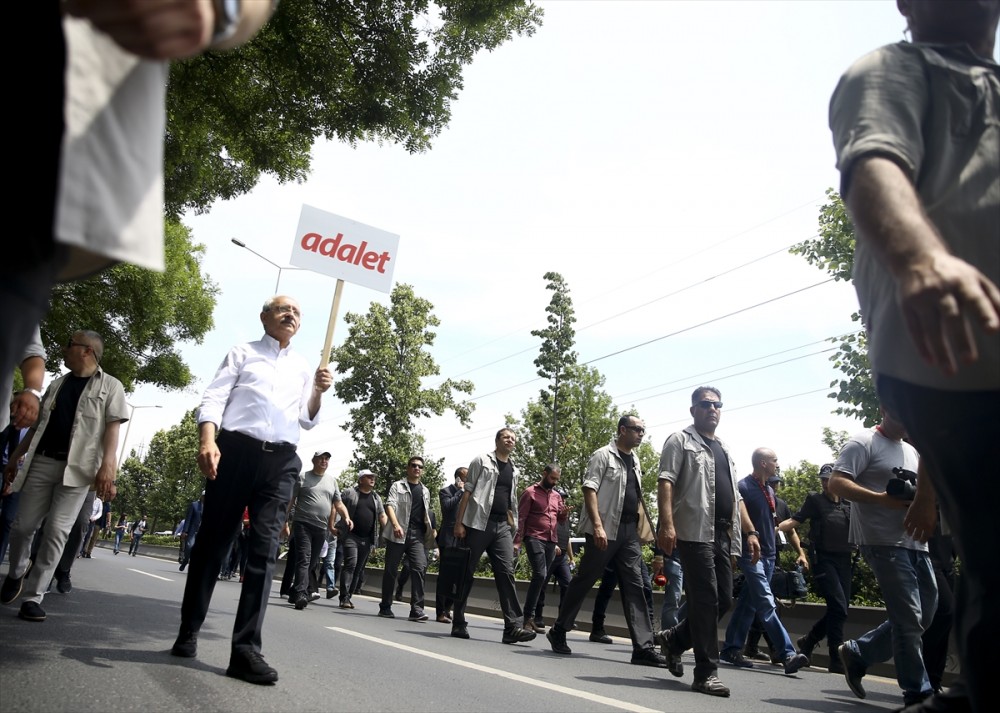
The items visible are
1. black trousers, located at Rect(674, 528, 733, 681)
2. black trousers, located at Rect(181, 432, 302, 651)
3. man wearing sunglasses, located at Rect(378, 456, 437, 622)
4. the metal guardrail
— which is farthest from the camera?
man wearing sunglasses, located at Rect(378, 456, 437, 622)

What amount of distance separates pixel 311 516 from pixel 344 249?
610 cm

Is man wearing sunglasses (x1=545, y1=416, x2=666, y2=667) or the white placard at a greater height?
the white placard

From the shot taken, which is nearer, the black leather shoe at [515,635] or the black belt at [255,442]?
the black belt at [255,442]

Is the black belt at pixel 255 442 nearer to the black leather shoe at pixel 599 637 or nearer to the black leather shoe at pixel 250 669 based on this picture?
the black leather shoe at pixel 250 669

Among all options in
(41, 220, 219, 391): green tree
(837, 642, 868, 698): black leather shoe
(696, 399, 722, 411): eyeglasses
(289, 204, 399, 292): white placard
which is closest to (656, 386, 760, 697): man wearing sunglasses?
(696, 399, 722, 411): eyeglasses

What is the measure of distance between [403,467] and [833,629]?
37882 mm

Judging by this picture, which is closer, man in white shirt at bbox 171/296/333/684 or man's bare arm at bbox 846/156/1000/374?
man's bare arm at bbox 846/156/1000/374

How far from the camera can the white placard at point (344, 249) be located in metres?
7.12

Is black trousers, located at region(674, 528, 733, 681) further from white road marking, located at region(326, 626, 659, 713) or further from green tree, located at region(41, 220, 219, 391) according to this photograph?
green tree, located at region(41, 220, 219, 391)

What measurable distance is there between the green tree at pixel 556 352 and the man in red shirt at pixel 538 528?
1663 inches

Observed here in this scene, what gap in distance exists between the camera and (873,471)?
5.73 meters

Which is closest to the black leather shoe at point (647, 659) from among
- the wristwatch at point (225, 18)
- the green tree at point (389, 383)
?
the wristwatch at point (225, 18)

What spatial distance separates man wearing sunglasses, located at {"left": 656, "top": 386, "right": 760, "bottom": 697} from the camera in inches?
239

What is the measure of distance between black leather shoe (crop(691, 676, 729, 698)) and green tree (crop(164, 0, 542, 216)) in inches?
244
